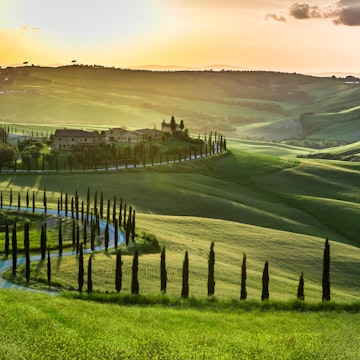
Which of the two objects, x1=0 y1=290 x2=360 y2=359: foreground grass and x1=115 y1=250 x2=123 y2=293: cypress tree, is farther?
x1=115 y1=250 x2=123 y2=293: cypress tree

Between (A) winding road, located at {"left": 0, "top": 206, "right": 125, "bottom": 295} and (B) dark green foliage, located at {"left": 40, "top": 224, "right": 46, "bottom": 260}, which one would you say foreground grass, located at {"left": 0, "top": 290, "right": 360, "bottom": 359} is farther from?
(B) dark green foliage, located at {"left": 40, "top": 224, "right": 46, "bottom": 260}

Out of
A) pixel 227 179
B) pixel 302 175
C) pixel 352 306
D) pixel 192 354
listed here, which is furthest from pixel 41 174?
pixel 192 354

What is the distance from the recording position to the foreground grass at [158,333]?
30406 millimetres

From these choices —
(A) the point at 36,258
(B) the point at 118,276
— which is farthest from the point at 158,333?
(A) the point at 36,258

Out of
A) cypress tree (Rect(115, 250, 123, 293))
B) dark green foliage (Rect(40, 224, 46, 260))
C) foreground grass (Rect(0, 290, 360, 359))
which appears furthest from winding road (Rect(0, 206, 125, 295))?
foreground grass (Rect(0, 290, 360, 359))

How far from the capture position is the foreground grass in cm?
3041

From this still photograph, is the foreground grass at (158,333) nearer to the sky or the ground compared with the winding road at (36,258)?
nearer to the sky

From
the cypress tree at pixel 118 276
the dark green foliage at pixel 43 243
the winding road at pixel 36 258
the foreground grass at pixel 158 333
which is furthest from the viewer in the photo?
the dark green foliage at pixel 43 243

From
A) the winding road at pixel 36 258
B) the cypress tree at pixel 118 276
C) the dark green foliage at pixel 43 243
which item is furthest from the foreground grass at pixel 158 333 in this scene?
the dark green foliage at pixel 43 243

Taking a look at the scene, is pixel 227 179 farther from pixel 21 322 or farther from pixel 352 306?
pixel 21 322

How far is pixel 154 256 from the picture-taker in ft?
245

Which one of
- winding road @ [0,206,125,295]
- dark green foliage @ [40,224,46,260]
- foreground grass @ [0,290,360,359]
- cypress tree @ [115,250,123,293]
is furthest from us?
dark green foliage @ [40,224,46,260]

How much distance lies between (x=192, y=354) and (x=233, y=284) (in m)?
35.0

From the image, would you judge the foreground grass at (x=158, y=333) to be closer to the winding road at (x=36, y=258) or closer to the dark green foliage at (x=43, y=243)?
the winding road at (x=36, y=258)
